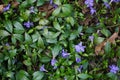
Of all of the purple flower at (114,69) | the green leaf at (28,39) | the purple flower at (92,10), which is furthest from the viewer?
the purple flower at (92,10)

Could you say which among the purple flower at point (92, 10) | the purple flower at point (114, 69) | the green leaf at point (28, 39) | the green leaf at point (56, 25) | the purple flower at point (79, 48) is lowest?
the purple flower at point (114, 69)

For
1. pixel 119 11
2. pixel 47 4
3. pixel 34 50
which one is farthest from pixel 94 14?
pixel 34 50

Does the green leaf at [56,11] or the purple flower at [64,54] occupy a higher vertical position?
the green leaf at [56,11]

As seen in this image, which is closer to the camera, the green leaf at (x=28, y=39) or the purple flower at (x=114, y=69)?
the purple flower at (x=114, y=69)

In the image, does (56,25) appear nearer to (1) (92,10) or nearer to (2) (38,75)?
(1) (92,10)

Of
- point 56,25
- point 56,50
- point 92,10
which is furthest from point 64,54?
point 92,10

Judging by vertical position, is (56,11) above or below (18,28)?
above

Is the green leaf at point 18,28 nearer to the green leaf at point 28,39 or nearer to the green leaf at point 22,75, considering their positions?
the green leaf at point 28,39

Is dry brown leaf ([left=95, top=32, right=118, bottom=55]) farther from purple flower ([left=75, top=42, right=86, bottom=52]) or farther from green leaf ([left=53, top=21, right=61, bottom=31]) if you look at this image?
green leaf ([left=53, top=21, right=61, bottom=31])

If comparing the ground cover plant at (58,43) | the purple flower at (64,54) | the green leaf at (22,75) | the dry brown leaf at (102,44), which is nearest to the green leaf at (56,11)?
the ground cover plant at (58,43)
